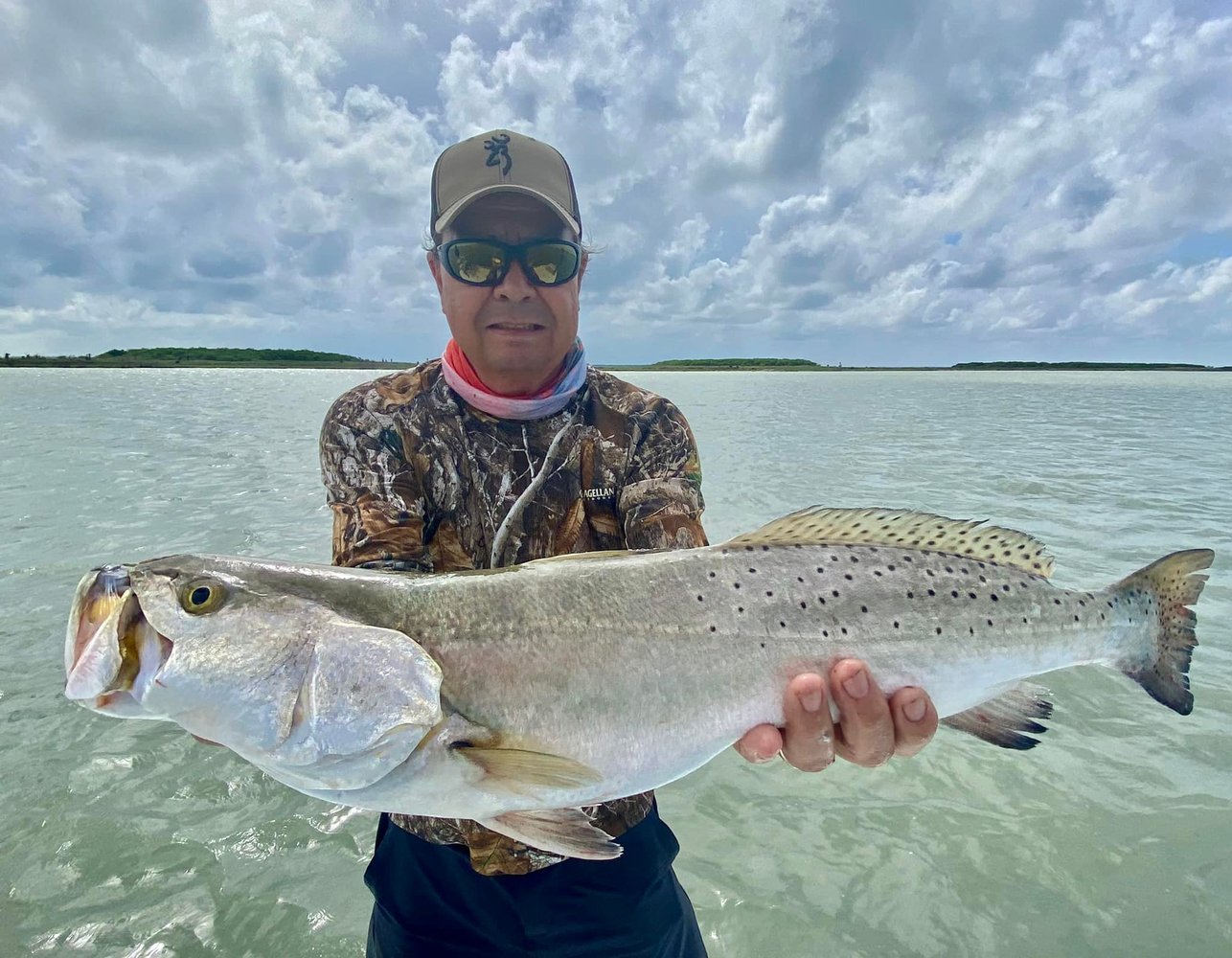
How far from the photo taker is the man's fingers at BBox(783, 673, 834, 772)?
8.07 ft

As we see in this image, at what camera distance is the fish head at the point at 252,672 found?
6.19 ft

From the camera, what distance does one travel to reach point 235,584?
2086mm

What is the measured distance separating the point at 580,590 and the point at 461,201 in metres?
1.95

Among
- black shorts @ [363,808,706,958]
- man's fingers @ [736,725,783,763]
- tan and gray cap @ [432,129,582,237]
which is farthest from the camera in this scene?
tan and gray cap @ [432,129,582,237]

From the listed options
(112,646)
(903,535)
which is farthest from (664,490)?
(112,646)

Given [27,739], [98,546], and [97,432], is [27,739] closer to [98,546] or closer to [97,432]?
[98,546]

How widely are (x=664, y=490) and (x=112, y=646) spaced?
211 centimetres

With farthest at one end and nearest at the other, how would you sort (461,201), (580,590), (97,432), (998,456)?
(97,432) → (998,456) → (461,201) → (580,590)

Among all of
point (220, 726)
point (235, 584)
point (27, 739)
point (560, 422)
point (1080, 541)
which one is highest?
point (560, 422)

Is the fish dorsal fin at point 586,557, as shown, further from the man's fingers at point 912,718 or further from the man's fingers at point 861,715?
the man's fingers at point 912,718

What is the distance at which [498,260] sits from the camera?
128 inches

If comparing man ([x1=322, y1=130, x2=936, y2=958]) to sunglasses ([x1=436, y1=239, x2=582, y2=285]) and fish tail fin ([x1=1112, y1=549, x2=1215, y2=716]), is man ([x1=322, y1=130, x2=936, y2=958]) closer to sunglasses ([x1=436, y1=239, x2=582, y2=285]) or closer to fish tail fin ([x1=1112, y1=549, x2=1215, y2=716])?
sunglasses ([x1=436, y1=239, x2=582, y2=285])

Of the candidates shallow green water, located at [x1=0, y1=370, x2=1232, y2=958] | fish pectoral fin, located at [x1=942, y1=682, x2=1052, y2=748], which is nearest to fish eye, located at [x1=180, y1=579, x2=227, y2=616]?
fish pectoral fin, located at [x1=942, y1=682, x2=1052, y2=748]

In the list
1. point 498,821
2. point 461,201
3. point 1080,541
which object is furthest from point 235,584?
point 1080,541
